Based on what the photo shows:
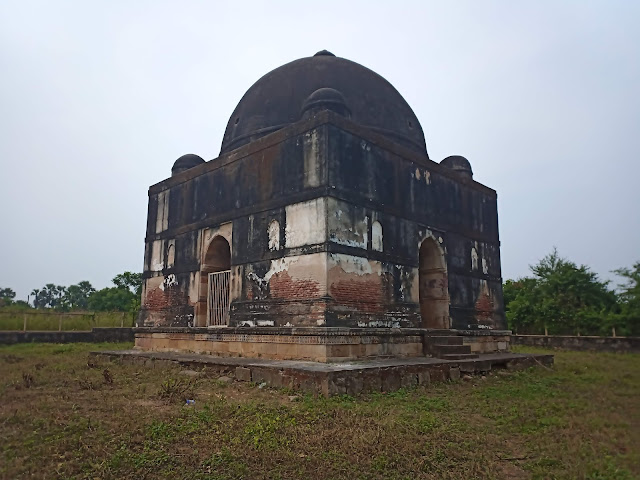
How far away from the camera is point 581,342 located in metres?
17.5

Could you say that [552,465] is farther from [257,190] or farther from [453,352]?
[257,190]

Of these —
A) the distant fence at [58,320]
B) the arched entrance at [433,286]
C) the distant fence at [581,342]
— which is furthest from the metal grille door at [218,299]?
the distant fence at [581,342]

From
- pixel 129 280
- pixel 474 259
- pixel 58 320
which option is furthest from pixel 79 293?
pixel 474 259

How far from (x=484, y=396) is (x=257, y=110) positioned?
8757 mm

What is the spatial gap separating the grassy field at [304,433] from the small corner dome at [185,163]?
728 centimetres

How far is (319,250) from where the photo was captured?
28.2 ft

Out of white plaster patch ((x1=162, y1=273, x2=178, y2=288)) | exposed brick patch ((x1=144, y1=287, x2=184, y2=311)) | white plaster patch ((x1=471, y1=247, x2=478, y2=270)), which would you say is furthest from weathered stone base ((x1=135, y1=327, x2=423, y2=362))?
white plaster patch ((x1=471, y1=247, x2=478, y2=270))

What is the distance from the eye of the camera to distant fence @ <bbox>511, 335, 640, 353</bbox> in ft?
53.7

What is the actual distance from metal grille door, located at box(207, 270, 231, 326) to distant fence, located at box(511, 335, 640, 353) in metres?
13.4

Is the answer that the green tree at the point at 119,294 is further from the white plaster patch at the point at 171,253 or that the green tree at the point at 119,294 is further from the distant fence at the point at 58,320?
the white plaster patch at the point at 171,253

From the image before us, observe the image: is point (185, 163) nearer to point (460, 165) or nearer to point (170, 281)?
point (170, 281)

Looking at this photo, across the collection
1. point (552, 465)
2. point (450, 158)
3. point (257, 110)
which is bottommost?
point (552, 465)

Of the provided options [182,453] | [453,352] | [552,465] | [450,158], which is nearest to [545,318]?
[450,158]

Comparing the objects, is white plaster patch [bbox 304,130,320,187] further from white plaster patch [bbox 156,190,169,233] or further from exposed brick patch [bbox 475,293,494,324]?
exposed brick patch [bbox 475,293,494,324]
